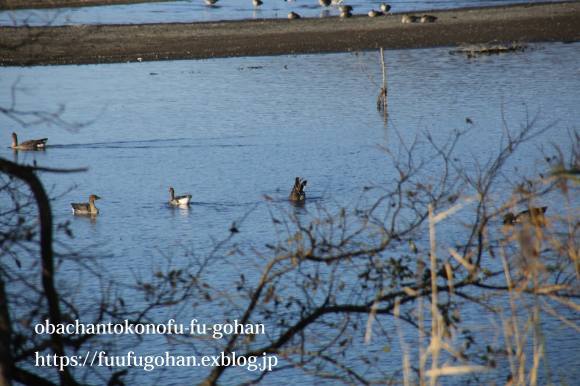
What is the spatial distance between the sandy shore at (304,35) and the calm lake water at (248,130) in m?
1.04

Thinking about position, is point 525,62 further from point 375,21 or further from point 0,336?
point 0,336

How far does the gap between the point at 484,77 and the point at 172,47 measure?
42.0 feet

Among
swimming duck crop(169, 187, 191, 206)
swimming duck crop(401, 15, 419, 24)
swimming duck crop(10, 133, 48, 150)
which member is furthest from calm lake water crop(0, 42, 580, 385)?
swimming duck crop(401, 15, 419, 24)

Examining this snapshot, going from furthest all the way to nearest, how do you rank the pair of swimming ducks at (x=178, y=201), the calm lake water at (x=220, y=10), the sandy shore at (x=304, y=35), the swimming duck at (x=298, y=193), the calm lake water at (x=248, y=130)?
1. the calm lake water at (x=220, y=10)
2. the sandy shore at (x=304, y=35)
3. the pair of swimming ducks at (x=178, y=201)
4. the swimming duck at (x=298, y=193)
5. the calm lake water at (x=248, y=130)

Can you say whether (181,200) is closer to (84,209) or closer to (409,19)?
(84,209)

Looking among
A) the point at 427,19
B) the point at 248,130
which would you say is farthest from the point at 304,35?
the point at 248,130

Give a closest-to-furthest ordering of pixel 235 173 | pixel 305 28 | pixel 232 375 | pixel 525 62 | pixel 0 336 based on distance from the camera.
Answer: pixel 0 336, pixel 232 375, pixel 235 173, pixel 525 62, pixel 305 28

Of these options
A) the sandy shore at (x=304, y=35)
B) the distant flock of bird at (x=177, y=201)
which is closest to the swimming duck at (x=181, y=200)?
the distant flock of bird at (x=177, y=201)

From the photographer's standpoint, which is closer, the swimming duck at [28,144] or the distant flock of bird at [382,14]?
the swimming duck at [28,144]

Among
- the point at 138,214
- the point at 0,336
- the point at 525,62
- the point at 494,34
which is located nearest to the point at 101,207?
the point at 138,214

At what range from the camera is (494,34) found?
40062 millimetres

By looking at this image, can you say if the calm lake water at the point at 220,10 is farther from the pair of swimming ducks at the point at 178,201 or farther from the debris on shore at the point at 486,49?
the pair of swimming ducks at the point at 178,201

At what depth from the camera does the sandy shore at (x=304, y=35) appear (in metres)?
38.1

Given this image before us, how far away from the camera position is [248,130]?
83.1ft
